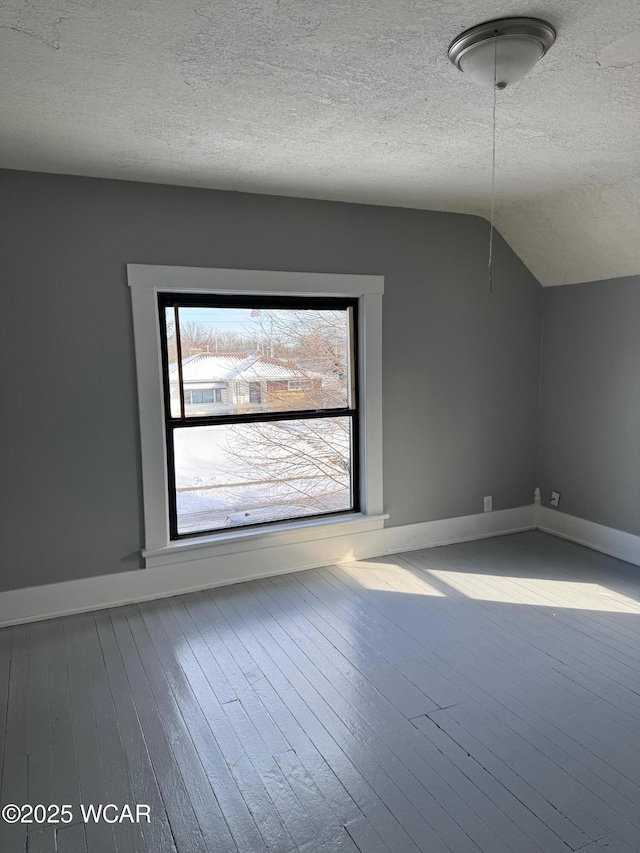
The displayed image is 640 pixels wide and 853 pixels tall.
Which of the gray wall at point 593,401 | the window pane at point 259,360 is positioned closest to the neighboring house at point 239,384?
the window pane at point 259,360

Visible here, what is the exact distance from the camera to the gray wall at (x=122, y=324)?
313cm

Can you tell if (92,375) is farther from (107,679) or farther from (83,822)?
(83,822)

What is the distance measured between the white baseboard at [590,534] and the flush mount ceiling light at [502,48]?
3216 mm

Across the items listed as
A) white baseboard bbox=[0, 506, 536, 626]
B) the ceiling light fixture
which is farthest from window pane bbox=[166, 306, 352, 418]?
the ceiling light fixture

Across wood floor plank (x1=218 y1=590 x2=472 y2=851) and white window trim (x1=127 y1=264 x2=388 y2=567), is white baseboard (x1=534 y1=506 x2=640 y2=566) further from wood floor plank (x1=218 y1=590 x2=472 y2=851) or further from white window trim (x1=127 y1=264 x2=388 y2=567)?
wood floor plank (x1=218 y1=590 x2=472 y2=851)

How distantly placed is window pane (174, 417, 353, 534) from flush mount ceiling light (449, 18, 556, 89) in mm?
2408

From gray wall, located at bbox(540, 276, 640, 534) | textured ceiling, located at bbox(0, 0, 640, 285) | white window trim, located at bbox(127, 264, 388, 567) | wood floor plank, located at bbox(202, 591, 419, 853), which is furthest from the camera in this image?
gray wall, located at bbox(540, 276, 640, 534)

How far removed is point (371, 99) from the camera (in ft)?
7.41

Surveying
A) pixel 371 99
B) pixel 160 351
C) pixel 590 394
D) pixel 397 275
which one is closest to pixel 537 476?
pixel 590 394

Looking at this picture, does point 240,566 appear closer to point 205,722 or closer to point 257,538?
point 257,538

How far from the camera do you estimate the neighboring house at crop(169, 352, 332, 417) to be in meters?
3.61

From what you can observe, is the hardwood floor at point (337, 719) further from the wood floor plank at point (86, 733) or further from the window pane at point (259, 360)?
the window pane at point (259, 360)

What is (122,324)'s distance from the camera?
3326mm

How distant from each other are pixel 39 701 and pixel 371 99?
2.81 m
